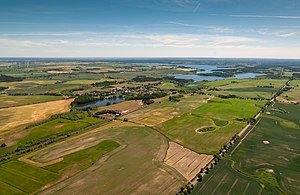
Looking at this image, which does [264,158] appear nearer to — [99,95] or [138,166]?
[138,166]

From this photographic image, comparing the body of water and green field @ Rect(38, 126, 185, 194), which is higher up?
green field @ Rect(38, 126, 185, 194)

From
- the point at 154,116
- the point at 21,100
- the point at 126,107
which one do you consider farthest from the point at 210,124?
the point at 21,100

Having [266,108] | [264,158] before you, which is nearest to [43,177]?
[264,158]

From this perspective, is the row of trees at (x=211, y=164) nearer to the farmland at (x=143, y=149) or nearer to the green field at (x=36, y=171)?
the farmland at (x=143, y=149)

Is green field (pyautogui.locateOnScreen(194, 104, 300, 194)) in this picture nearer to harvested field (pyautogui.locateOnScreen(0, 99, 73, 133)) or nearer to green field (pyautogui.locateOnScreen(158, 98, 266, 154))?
green field (pyautogui.locateOnScreen(158, 98, 266, 154))

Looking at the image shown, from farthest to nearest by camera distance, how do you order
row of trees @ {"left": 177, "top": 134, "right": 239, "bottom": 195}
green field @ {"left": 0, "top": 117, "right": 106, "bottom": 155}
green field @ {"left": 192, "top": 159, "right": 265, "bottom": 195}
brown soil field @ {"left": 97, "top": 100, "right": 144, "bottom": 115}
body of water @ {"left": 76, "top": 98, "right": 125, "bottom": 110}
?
body of water @ {"left": 76, "top": 98, "right": 125, "bottom": 110} < brown soil field @ {"left": 97, "top": 100, "right": 144, "bottom": 115} < green field @ {"left": 0, "top": 117, "right": 106, "bottom": 155} < green field @ {"left": 192, "top": 159, "right": 265, "bottom": 195} < row of trees @ {"left": 177, "top": 134, "right": 239, "bottom": 195}

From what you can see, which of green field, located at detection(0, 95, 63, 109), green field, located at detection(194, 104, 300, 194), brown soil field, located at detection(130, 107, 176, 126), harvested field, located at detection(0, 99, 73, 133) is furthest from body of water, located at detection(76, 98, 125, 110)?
green field, located at detection(194, 104, 300, 194)
